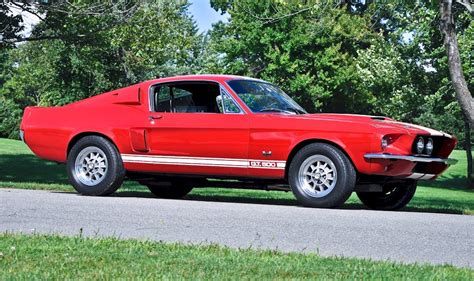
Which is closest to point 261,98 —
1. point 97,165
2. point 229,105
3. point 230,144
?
point 229,105

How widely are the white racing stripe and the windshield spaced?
0.69m

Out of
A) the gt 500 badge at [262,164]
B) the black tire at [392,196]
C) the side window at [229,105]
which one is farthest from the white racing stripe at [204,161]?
the black tire at [392,196]

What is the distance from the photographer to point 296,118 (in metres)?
10.7

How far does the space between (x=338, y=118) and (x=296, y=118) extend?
50 cm

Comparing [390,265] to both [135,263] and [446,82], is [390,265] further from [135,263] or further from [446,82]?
[446,82]

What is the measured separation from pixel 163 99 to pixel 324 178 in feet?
9.02

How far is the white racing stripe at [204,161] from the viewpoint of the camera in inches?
426

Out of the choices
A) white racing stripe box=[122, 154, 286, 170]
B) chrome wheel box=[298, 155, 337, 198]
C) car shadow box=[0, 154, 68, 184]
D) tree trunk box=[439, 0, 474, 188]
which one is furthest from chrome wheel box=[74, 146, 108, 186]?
car shadow box=[0, 154, 68, 184]

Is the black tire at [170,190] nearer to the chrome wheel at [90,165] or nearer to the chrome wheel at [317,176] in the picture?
the chrome wheel at [90,165]

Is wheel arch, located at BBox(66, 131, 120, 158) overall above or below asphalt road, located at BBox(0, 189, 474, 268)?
above

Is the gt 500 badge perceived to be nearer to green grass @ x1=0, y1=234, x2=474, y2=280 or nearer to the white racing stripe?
the white racing stripe

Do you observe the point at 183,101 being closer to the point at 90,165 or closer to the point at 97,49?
the point at 90,165

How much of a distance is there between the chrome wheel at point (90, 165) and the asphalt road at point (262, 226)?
3.03ft

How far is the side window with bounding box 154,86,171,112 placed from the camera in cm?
1197
